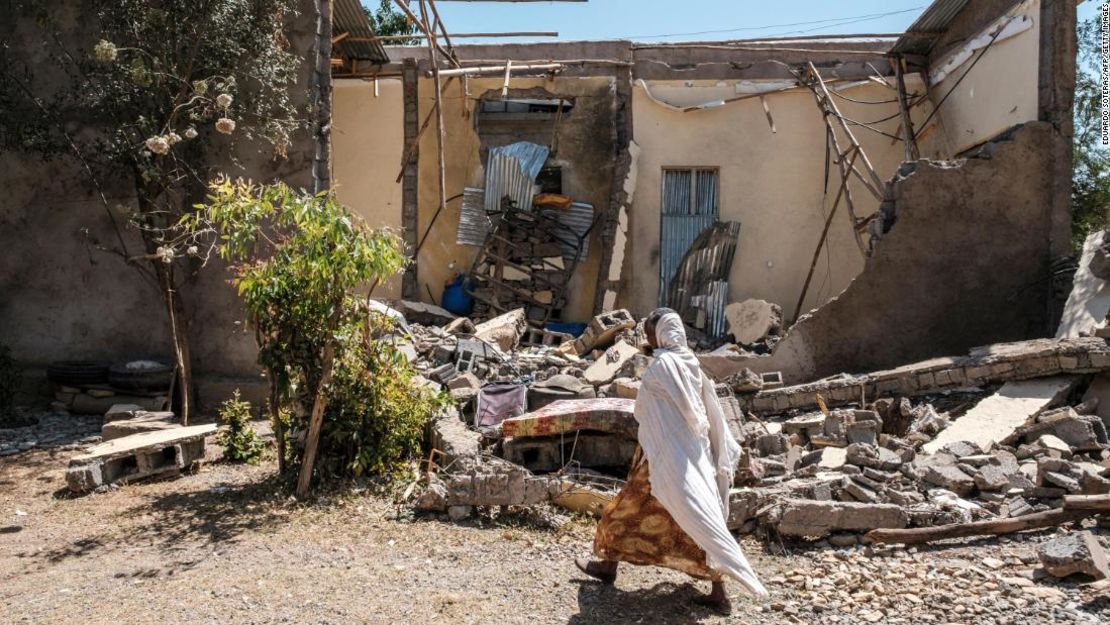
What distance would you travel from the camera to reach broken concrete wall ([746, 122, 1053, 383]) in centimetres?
938

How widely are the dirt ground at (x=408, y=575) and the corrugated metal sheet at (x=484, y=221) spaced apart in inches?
293

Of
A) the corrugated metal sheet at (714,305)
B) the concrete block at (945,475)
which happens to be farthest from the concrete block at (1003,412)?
the corrugated metal sheet at (714,305)

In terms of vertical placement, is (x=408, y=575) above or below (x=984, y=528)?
below

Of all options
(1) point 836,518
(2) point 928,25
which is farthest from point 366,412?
(2) point 928,25

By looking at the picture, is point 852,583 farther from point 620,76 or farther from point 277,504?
point 620,76

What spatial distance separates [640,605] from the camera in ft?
15.1

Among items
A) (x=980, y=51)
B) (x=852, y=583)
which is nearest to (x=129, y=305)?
(x=852, y=583)

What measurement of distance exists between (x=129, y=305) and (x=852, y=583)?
7646mm

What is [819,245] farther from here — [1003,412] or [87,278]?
[87,278]

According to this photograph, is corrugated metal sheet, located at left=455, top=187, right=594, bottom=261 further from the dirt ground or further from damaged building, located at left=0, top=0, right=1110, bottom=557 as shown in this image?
the dirt ground

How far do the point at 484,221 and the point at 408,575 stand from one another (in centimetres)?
892

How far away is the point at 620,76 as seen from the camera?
1355 centimetres

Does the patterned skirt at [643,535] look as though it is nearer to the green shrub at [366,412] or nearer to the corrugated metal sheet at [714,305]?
the green shrub at [366,412]

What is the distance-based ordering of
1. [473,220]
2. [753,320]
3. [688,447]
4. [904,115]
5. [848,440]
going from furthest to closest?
[473,220] < [904,115] < [753,320] < [848,440] < [688,447]
